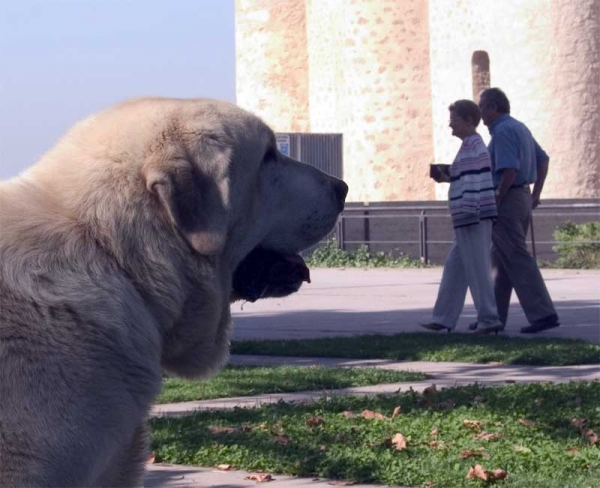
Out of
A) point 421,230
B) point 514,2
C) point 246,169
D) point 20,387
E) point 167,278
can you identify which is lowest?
point 421,230

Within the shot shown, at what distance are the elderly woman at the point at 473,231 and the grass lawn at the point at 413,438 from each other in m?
3.67

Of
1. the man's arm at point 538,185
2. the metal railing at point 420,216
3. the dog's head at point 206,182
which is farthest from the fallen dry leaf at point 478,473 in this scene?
the metal railing at point 420,216

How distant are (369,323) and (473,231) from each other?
7.99ft

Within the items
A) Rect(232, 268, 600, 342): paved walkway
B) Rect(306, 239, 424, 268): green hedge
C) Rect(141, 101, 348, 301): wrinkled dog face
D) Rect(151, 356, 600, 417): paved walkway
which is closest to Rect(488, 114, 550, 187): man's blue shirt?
Rect(232, 268, 600, 342): paved walkway

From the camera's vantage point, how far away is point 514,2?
3180cm

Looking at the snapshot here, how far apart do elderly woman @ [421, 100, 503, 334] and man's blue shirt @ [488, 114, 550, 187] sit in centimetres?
21

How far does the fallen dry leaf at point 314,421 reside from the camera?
23.1ft

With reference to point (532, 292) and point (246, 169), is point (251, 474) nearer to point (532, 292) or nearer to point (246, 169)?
point (246, 169)

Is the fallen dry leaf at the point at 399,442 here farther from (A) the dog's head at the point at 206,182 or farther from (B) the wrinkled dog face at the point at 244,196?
(A) the dog's head at the point at 206,182

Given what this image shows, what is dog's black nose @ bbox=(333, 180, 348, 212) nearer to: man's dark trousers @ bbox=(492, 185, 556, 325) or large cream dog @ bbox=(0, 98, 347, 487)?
large cream dog @ bbox=(0, 98, 347, 487)

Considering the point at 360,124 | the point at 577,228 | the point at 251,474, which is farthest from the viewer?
the point at 360,124

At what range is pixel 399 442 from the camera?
654 centimetres

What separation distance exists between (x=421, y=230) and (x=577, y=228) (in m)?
3.07

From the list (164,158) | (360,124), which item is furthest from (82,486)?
(360,124)
